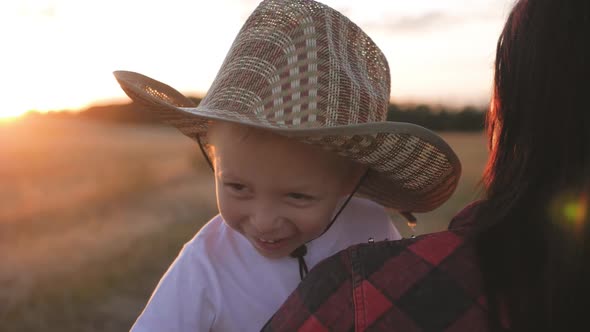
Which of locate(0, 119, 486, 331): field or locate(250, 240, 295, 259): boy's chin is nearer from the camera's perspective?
locate(250, 240, 295, 259): boy's chin

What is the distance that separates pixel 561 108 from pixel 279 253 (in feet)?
3.37

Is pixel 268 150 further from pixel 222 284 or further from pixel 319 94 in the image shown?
pixel 222 284

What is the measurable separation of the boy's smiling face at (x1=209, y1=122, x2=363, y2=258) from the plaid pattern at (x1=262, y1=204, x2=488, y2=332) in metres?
0.44

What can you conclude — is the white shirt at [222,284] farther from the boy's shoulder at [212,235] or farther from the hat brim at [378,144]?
the hat brim at [378,144]

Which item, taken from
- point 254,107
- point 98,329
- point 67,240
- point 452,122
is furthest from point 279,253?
point 452,122

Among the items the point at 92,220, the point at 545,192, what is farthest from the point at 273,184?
the point at 92,220

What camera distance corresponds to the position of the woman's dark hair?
1.36m

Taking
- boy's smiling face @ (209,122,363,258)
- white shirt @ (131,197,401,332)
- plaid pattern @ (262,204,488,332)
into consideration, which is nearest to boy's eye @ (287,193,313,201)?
boy's smiling face @ (209,122,363,258)

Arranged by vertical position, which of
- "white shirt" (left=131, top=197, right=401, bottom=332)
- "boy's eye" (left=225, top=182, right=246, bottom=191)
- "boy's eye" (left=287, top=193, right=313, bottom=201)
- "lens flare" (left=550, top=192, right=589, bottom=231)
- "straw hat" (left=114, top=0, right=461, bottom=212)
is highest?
"straw hat" (left=114, top=0, right=461, bottom=212)

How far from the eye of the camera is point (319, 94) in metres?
1.92

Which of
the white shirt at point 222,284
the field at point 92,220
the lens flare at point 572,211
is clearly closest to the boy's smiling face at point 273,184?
the white shirt at point 222,284

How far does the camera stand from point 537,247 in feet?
4.56

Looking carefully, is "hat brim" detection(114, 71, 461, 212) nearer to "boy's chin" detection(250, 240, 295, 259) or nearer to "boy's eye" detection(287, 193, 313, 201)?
"boy's eye" detection(287, 193, 313, 201)

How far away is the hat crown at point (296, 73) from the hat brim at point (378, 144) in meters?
0.06
